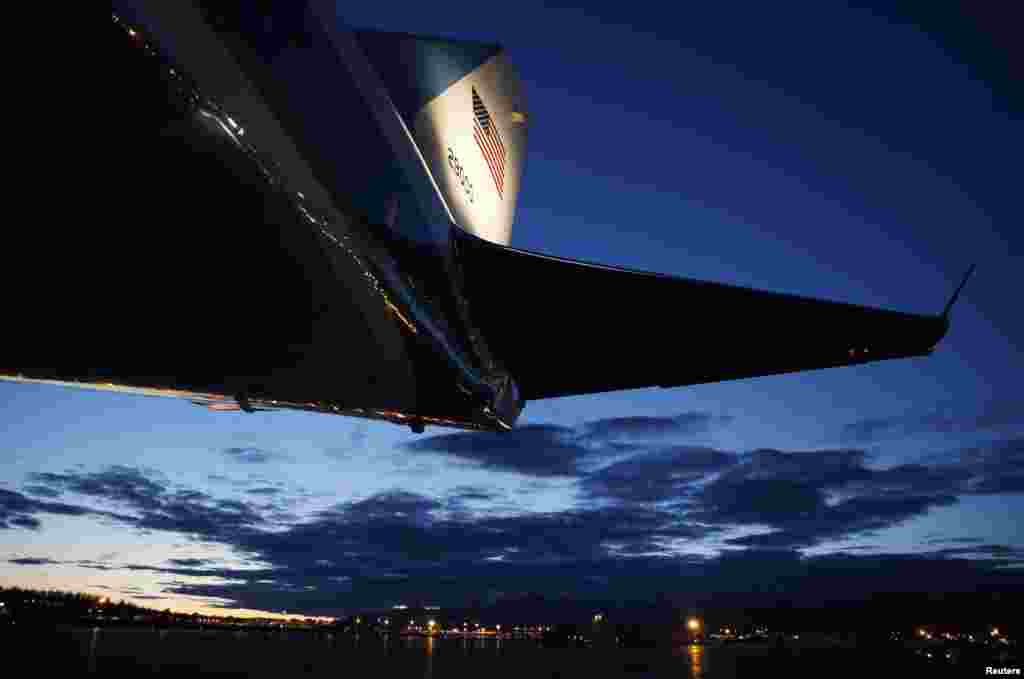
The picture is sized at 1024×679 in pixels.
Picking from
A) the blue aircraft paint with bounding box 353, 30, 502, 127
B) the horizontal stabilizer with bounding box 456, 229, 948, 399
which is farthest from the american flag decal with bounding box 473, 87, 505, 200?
the horizontal stabilizer with bounding box 456, 229, 948, 399

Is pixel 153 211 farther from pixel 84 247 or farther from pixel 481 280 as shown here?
pixel 481 280

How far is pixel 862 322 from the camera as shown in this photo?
485 centimetres

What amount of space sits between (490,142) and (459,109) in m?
1.01

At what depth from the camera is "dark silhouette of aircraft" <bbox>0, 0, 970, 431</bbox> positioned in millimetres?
2723

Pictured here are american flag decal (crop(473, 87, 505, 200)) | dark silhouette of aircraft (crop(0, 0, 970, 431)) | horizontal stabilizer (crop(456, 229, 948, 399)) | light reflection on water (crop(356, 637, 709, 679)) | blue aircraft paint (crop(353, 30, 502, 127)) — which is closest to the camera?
dark silhouette of aircraft (crop(0, 0, 970, 431))

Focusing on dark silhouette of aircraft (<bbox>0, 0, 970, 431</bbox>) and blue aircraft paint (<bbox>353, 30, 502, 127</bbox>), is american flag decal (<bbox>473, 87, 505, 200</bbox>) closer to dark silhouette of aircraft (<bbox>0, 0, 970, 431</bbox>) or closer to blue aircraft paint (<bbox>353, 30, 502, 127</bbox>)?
dark silhouette of aircraft (<bbox>0, 0, 970, 431</bbox>)

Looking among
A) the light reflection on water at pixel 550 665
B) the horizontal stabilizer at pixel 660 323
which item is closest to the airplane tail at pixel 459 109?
the horizontal stabilizer at pixel 660 323

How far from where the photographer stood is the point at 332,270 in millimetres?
3740

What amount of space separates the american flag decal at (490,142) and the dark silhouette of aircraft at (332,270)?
4 cm

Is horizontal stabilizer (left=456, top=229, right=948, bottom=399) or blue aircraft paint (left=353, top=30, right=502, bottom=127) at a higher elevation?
blue aircraft paint (left=353, top=30, right=502, bottom=127)

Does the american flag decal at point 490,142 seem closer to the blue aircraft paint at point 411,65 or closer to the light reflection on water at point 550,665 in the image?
the blue aircraft paint at point 411,65

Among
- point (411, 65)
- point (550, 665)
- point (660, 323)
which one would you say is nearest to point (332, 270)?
point (411, 65)

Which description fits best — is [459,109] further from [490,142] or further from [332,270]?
[332,270]

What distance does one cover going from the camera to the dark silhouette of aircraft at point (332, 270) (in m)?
2.72
